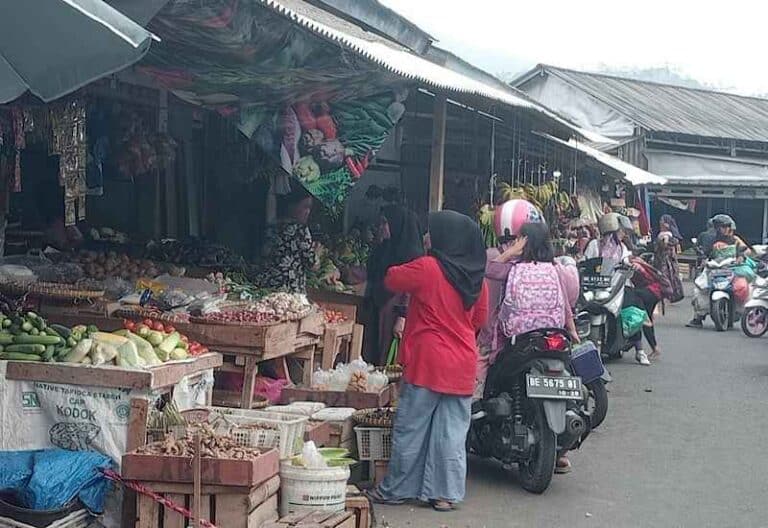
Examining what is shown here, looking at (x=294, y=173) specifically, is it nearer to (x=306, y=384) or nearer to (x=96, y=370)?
(x=306, y=384)

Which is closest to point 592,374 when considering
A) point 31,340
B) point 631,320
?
point 31,340

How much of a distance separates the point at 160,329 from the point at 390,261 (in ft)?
10.3

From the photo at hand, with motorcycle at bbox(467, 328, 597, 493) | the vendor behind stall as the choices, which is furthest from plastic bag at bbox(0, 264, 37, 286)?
motorcycle at bbox(467, 328, 597, 493)

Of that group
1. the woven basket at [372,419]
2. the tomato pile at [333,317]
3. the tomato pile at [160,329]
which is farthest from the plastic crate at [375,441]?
the tomato pile at [333,317]

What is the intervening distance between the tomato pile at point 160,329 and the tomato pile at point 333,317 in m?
2.10

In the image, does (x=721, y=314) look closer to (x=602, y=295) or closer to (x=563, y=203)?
(x=563, y=203)

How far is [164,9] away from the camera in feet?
19.3

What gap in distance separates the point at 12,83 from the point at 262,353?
11.7 ft

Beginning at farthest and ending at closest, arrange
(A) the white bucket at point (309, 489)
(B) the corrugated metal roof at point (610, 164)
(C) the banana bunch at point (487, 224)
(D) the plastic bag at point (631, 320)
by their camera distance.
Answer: (B) the corrugated metal roof at point (610, 164) → (D) the plastic bag at point (631, 320) → (C) the banana bunch at point (487, 224) → (A) the white bucket at point (309, 489)

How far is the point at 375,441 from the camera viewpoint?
23.0 feet

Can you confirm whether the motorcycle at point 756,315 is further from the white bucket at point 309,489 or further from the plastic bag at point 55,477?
the plastic bag at point 55,477

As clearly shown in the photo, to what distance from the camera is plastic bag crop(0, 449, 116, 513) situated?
5250 millimetres

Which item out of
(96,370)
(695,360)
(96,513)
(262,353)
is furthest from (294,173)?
(695,360)

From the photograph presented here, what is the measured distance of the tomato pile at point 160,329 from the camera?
22.7 feet
